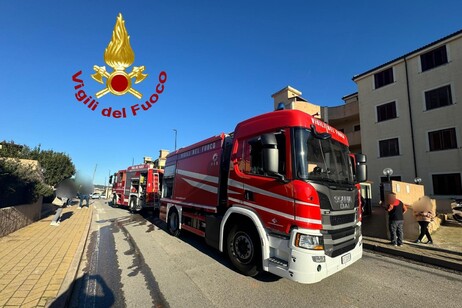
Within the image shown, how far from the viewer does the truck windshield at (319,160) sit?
13.6ft

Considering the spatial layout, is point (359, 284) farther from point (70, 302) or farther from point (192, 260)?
point (70, 302)

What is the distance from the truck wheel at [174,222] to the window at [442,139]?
64.1 feet

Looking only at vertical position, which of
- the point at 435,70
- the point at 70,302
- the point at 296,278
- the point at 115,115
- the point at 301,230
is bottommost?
the point at 70,302

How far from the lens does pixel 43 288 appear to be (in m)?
4.08

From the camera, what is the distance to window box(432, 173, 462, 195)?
1694cm

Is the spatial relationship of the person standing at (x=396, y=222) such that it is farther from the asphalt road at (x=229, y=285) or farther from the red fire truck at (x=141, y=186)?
the red fire truck at (x=141, y=186)

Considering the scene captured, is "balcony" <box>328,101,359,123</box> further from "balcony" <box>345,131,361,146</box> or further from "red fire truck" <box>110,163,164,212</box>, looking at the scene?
"red fire truck" <box>110,163,164,212</box>

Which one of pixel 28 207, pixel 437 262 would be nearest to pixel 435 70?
pixel 437 262

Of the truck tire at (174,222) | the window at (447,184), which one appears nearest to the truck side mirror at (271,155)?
the truck tire at (174,222)

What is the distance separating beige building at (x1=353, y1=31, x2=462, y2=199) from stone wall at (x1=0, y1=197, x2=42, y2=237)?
74.9 feet

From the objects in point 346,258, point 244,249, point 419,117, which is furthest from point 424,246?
point 419,117

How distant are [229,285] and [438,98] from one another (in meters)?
21.8

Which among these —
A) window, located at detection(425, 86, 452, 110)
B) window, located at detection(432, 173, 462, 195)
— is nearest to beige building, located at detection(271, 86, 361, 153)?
window, located at detection(425, 86, 452, 110)

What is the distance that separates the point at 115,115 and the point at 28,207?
599 centimetres
